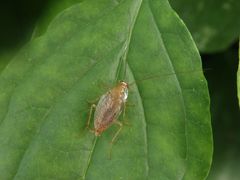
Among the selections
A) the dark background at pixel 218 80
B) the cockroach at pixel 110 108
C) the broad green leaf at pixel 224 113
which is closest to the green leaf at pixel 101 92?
the cockroach at pixel 110 108

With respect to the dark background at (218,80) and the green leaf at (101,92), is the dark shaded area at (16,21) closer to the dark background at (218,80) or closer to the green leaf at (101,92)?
the dark background at (218,80)

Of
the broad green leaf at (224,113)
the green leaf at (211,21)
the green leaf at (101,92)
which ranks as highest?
the green leaf at (101,92)

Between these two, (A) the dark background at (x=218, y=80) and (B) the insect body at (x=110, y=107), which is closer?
(B) the insect body at (x=110, y=107)

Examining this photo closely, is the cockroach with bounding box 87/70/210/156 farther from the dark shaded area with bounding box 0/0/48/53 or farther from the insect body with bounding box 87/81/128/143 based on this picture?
the dark shaded area with bounding box 0/0/48/53

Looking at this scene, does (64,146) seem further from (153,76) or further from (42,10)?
(42,10)

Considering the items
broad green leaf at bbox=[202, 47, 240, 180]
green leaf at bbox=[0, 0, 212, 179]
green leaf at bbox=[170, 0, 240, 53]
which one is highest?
green leaf at bbox=[0, 0, 212, 179]

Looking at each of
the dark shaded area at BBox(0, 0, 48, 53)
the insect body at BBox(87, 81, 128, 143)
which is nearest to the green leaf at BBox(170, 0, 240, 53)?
the insect body at BBox(87, 81, 128, 143)
